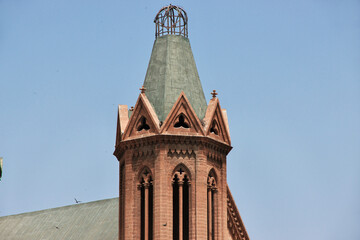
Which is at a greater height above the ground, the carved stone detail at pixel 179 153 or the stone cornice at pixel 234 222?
the carved stone detail at pixel 179 153

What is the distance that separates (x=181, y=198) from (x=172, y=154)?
9.50 ft

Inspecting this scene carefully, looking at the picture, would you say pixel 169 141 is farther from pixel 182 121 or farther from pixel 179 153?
pixel 182 121

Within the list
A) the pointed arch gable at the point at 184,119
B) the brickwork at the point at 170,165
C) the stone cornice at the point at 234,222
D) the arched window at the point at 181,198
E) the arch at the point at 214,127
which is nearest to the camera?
the brickwork at the point at 170,165

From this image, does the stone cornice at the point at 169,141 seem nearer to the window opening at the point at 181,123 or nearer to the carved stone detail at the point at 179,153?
the carved stone detail at the point at 179,153

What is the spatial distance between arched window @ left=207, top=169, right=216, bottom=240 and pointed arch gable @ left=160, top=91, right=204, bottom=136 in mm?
3083

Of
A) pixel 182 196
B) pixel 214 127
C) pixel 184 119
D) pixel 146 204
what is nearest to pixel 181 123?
pixel 184 119

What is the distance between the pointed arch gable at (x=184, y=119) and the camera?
8375cm

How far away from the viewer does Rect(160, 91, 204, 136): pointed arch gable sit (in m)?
83.8

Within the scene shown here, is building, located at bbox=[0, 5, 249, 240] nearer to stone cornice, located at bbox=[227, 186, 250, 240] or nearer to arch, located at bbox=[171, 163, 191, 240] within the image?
arch, located at bbox=[171, 163, 191, 240]

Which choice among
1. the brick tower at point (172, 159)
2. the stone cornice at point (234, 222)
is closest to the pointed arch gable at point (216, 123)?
the brick tower at point (172, 159)

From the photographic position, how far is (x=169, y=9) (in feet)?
292

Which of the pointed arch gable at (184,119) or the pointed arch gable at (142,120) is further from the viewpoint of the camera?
the pointed arch gable at (142,120)

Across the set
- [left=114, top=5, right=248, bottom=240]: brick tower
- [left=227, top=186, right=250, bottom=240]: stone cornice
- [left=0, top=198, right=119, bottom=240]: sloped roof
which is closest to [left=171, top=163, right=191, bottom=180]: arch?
[left=114, top=5, right=248, bottom=240]: brick tower

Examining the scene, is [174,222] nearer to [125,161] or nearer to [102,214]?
[125,161]
